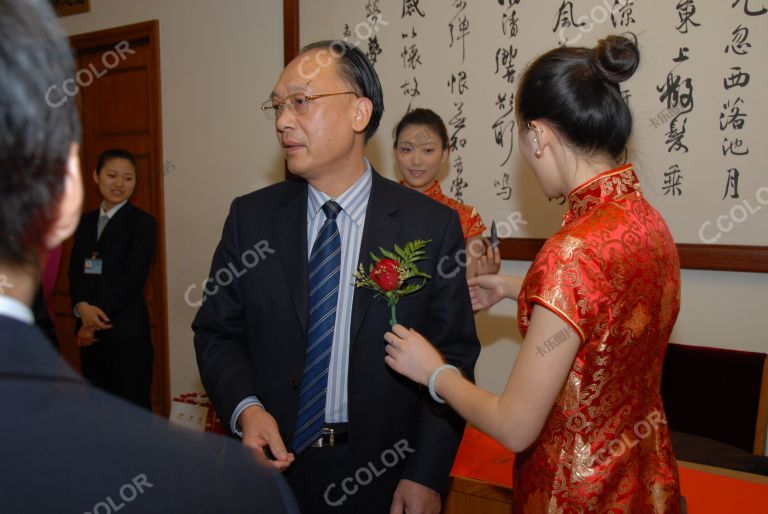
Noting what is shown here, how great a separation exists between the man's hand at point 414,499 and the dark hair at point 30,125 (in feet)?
3.33

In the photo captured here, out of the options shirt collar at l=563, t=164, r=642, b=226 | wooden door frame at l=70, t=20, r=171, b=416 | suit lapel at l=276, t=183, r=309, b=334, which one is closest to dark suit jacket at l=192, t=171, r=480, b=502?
suit lapel at l=276, t=183, r=309, b=334

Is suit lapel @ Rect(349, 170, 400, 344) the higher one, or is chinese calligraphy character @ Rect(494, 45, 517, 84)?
chinese calligraphy character @ Rect(494, 45, 517, 84)

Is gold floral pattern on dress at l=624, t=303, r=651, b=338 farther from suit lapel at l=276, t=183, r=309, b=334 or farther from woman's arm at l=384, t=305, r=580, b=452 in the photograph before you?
suit lapel at l=276, t=183, r=309, b=334

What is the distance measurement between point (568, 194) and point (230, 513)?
0.88 m

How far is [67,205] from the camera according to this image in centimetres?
48

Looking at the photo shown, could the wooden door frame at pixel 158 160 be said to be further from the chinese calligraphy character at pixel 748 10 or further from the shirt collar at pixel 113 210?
the chinese calligraphy character at pixel 748 10

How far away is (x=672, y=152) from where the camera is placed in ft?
7.50

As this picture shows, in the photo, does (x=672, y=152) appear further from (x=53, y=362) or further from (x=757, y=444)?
(x=53, y=362)

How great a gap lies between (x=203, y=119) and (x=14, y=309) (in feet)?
10.8

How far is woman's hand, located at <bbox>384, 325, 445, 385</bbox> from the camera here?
1.17 meters

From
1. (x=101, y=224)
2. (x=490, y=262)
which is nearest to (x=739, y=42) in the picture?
(x=490, y=262)

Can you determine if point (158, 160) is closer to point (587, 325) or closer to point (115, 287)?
point (115, 287)

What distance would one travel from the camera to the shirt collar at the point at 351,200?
4.65 feet

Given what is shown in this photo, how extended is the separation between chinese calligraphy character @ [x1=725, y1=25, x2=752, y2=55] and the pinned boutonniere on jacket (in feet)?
5.26
